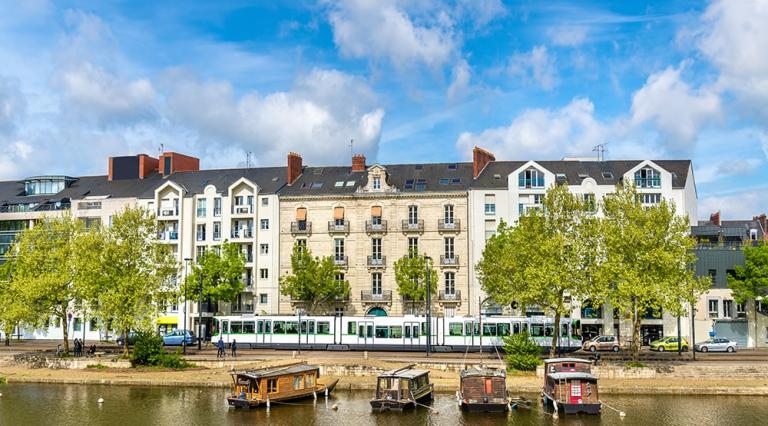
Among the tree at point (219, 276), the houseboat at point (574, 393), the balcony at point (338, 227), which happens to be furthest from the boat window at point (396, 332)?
the houseboat at point (574, 393)

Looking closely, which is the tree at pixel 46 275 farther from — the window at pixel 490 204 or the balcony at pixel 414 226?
the window at pixel 490 204

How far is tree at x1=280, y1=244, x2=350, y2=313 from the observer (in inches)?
2906

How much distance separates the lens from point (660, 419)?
40.7 m

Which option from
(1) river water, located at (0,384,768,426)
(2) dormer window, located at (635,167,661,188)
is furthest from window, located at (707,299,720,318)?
(1) river water, located at (0,384,768,426)

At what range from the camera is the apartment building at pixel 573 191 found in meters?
73.9

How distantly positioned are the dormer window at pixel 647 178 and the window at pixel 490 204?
13458 millimetres

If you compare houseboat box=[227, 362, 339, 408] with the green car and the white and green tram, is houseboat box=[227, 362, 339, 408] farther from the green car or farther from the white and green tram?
the green car

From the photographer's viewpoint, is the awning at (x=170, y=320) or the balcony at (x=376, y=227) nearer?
the balcony at (x=376, y=227)

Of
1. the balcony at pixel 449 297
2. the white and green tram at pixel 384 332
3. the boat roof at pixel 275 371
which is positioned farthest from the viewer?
the balcony at pixel 449 297

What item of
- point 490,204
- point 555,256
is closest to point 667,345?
point 555,256

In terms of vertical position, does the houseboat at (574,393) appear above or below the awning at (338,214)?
below

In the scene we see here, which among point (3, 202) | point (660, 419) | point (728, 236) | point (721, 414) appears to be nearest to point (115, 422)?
point (660, 419)

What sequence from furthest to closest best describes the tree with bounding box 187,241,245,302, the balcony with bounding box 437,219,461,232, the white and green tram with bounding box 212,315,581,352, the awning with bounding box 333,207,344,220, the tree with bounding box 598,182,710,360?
1. the awning with bounding box 333,207,344,220
2. the balcony with bounding box 437,219,461,232
3. the tree with bounding box 187,241,245,302
4. the white and green tram with bounding box 212,315,581,352
5. the tree with bounding box 598,182,710,360

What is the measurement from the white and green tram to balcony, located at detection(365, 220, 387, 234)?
14.2 meters
